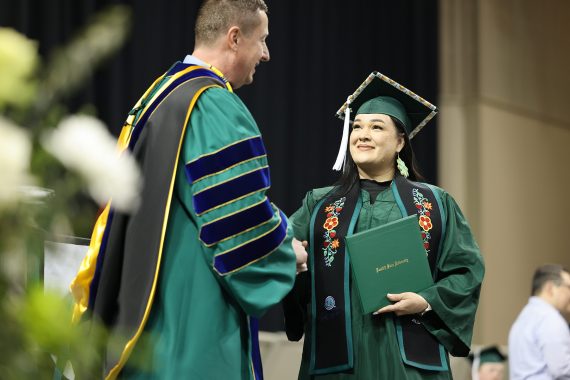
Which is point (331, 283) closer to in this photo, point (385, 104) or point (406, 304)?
point (406, 304)

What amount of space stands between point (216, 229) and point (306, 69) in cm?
532

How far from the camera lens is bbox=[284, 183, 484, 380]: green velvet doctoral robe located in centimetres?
322

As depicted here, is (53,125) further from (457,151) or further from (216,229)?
(457,151)

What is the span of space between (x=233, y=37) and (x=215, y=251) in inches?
29.8

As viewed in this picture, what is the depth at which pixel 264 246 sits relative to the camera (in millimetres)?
2656

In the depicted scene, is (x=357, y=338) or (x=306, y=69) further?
(x=306, y=69)

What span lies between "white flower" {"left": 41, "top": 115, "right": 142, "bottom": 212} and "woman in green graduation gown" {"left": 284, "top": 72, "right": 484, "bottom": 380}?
232 cm

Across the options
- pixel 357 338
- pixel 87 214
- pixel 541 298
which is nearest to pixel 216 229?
pixel 357 338

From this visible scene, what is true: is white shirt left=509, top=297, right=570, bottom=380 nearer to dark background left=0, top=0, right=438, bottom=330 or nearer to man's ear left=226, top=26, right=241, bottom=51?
dark background left=0, top=0, right=438, bottom=330

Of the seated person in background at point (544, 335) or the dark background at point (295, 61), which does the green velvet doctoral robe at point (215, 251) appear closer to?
the dark background at point (295, 61)

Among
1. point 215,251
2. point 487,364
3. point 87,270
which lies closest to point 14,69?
point 215,251

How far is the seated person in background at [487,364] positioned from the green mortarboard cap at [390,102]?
109 inches

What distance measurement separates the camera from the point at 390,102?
3.65 meters

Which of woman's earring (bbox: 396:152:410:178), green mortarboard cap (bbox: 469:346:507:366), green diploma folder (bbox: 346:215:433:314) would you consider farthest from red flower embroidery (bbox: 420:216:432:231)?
green mortarboard cap (bbox: 469:346:507:366)
